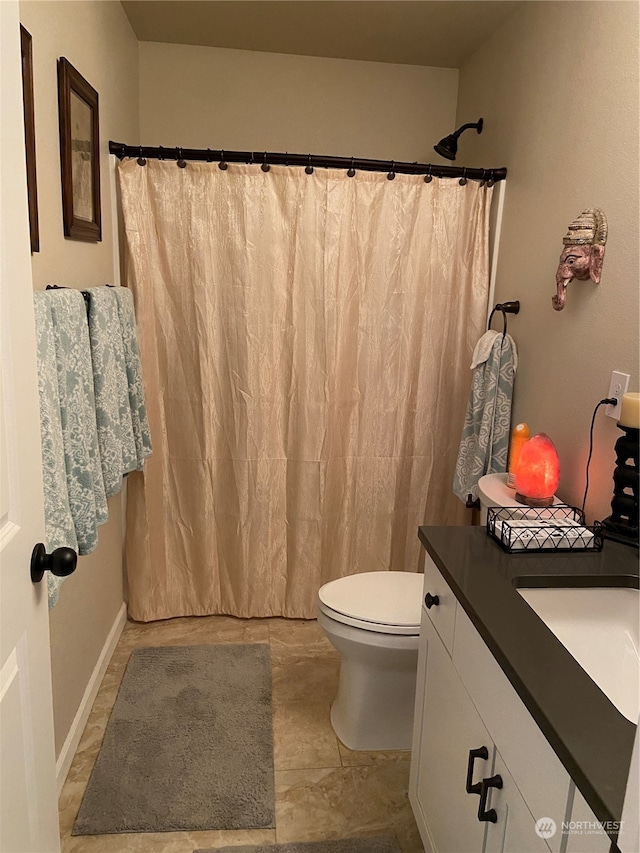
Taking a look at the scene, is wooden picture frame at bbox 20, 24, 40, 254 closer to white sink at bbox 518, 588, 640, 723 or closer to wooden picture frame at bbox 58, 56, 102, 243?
wooden picture frame at bbox 58, 56, 102, 243

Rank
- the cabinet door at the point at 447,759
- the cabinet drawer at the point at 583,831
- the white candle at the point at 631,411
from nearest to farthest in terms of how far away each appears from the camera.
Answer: the cabinet drawer at the point at 583,831 → the cabinet door at the point at 447,759 → the white candle at the point at 631,411

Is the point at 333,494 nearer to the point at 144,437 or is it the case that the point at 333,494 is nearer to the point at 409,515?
the point at 409,515

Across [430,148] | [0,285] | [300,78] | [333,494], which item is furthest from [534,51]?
[0,285]

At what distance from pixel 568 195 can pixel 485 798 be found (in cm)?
165

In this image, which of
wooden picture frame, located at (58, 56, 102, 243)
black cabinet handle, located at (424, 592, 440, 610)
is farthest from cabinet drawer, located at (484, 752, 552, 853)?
wooden picture frame, located at (58, 56, 102, 243)

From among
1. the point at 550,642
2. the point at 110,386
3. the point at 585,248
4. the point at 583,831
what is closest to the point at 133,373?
A: the point at 110,386

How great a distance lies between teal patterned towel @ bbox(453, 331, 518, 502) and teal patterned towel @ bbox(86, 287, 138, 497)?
1.24m

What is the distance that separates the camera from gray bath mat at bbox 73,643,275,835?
172cm

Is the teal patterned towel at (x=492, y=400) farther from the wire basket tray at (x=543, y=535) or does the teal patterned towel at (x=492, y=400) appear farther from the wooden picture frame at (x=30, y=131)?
the wooden picture frame at (x=30, y=131)

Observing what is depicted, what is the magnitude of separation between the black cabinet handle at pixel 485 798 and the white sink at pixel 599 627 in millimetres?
294

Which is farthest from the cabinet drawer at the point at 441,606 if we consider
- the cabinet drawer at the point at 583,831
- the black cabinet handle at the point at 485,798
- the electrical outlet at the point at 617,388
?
the electrical outlet at the point at 617,388

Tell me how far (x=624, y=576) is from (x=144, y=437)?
1.58 meters

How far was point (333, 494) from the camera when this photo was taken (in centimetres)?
265

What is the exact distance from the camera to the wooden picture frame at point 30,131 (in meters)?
1.41
